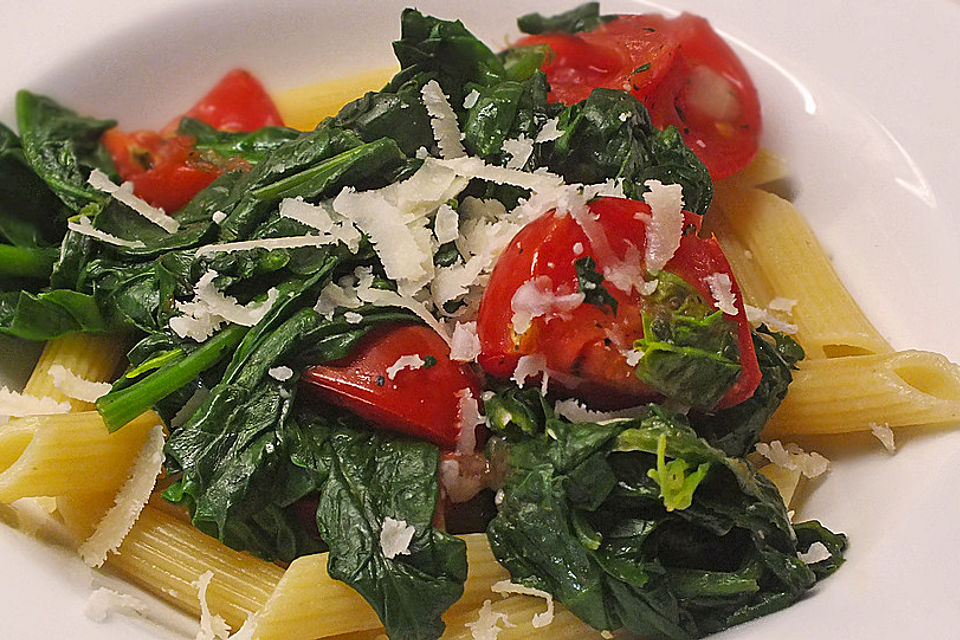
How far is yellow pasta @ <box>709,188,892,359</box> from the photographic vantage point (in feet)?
8.33

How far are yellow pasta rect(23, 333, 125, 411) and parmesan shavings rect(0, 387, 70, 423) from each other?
1.8 inches

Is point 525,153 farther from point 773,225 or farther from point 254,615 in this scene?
point 254,615

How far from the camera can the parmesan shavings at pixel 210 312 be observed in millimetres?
2156

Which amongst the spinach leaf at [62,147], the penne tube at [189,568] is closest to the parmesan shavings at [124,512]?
the penne tube at [189,568]

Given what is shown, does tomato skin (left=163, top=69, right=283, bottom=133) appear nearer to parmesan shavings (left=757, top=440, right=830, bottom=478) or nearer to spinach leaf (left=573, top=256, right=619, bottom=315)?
spinach leaf (left=573, top=256, right=619, bottom=315)

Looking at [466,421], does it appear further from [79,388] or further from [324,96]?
[324,96]

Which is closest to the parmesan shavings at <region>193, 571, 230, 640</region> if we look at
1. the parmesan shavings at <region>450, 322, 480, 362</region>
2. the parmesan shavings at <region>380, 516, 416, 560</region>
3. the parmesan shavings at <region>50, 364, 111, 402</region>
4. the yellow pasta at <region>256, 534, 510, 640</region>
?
the yellow pasta at <region>256, 534, 510, 640</region>

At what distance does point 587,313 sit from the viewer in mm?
1983

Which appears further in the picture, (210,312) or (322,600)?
(210,312)

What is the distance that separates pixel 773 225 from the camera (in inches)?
111

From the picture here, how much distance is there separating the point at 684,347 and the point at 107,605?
4.18 feet

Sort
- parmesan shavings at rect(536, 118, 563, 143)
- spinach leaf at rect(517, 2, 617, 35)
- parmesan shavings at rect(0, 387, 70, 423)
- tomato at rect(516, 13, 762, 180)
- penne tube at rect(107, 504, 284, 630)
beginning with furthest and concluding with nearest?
1. spinach leaf at rect(517, 2, 617, 35)
2. tomato at rect(516, 13, 762, 180)
3. parmesan shavings at rect(536, 118, 563, 143)
4. parmesan shavings at rect(0, 387, 70, 423)
5. penne tube at rect(107, 504, 284, 630)

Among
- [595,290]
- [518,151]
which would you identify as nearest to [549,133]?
[518,151]

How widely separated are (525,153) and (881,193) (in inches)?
44.6
